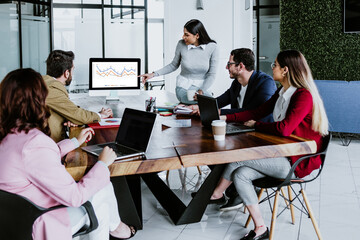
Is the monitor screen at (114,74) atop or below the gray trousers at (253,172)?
atop

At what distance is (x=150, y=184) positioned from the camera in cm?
355

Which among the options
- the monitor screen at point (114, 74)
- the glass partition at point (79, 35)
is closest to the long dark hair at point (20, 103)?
the monitor screen at point (114, 74)

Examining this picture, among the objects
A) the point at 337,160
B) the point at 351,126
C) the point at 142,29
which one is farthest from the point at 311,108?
the point at 142,29

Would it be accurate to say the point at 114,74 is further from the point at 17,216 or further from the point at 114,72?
the point at 17,216

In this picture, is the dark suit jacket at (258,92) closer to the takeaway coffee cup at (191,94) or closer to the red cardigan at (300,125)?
the takeaway coffee cup at (191,94)

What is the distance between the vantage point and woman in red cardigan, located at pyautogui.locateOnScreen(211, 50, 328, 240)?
2.48 metres

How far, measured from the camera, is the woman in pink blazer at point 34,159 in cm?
160

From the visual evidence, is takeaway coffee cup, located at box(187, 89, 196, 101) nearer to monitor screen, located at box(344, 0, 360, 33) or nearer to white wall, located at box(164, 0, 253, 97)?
monitor screen, located at box(344, 0, 360, 33)

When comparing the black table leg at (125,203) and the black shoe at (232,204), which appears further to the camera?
the black shoe at (232,204)

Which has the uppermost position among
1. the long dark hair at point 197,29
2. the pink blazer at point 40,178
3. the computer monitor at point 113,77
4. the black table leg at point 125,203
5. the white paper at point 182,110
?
the long dark hair at point 197,29

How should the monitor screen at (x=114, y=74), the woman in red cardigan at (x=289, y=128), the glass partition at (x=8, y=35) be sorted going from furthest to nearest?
the glass partition at (x=8, y=35) < the monitor screen at (x=114, y=74) < the woman in red cardigan at (x=289, y=128)

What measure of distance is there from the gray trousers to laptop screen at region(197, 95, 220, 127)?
14.5 inches

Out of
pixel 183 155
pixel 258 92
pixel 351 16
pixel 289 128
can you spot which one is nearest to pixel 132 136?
pixel 183 155

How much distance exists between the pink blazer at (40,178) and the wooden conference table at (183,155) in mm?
209
